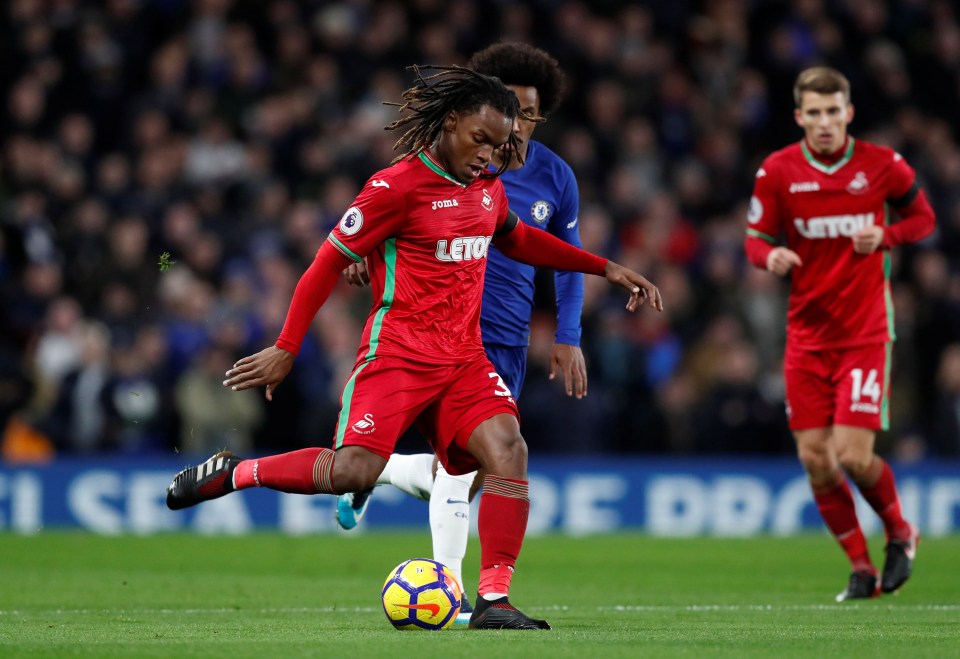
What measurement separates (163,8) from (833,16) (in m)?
8.24

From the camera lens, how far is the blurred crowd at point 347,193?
1455cm

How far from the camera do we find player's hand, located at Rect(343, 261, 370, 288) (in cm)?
727

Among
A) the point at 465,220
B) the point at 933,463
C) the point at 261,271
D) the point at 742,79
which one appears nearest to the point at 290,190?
the point at 261,271

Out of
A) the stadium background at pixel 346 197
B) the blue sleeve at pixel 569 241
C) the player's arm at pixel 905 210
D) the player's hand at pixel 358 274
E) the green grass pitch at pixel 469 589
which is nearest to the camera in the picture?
the green grass pitch at pixel 469 589

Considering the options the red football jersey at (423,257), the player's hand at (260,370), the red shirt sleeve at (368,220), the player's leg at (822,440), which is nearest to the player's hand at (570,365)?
the red football jersey at (423,257)

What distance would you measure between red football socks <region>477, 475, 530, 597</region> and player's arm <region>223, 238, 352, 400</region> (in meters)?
0.99

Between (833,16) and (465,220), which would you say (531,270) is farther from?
(833,16)

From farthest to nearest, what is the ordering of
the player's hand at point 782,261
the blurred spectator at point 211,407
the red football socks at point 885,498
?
the blurred spectator at point 211,407 < the red football socks at point 885,498 < the player's hand at point 782,261

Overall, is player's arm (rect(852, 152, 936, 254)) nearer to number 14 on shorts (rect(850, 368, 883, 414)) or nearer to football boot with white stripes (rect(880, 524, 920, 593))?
number 14 on shorts (rect(850, 368, 883, 414))

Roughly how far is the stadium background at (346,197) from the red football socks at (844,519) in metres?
6.14

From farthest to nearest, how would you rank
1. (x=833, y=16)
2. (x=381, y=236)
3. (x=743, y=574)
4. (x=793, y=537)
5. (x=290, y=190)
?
(x=833, y=16), (x=290, y=190), (x=793, y=537), (x=743, y=574), (x=381, y=236)

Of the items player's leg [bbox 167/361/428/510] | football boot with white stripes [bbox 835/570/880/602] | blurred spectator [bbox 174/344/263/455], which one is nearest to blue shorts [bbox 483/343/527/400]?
player's leg [bbox 167/361/428/510]

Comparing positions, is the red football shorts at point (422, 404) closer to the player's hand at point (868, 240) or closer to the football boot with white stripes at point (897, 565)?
the player's hand at point (868, 240)

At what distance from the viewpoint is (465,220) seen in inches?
263
